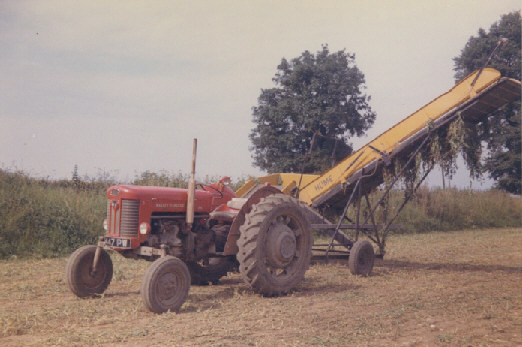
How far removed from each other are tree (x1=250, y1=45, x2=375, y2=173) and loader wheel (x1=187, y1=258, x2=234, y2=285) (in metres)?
20.5

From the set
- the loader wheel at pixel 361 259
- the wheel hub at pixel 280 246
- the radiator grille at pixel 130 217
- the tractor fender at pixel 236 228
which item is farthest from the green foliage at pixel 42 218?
the loader wheel at pixel 361 259

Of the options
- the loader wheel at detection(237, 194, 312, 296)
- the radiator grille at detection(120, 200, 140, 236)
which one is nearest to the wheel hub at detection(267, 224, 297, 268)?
the loader wheel at detection(237, 194, 312, 296)

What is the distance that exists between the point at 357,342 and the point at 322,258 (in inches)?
169

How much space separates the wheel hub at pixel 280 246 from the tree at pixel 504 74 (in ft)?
86.1

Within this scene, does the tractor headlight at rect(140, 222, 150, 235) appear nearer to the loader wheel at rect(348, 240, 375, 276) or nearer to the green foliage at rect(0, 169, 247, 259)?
the loader wheel at rect(348, 240, 375, 276)

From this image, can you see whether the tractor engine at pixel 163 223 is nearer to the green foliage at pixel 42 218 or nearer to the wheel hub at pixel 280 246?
the wheel hub at pixel 280 246

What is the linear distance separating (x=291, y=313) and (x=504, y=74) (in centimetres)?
3177

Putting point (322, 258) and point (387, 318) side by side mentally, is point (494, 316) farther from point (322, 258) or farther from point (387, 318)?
point (322, 258)

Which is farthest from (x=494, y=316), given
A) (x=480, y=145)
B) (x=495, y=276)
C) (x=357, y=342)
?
(x=480, y=145)

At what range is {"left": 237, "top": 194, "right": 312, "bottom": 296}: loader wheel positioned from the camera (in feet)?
21.6

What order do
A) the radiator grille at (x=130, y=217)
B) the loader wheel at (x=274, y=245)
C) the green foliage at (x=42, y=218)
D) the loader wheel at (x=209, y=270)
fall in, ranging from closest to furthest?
the radiator grille at (x=130, y=217)
the loader wheel at (x=274, y=245)
the loader wheel at (x=209, y=270)
the green foliage at (x=42, y=218)

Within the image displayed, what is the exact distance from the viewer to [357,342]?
15.0 feet

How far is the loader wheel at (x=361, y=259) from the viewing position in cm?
873

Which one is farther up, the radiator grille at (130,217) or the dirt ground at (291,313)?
the radiator grille at (130,217)
